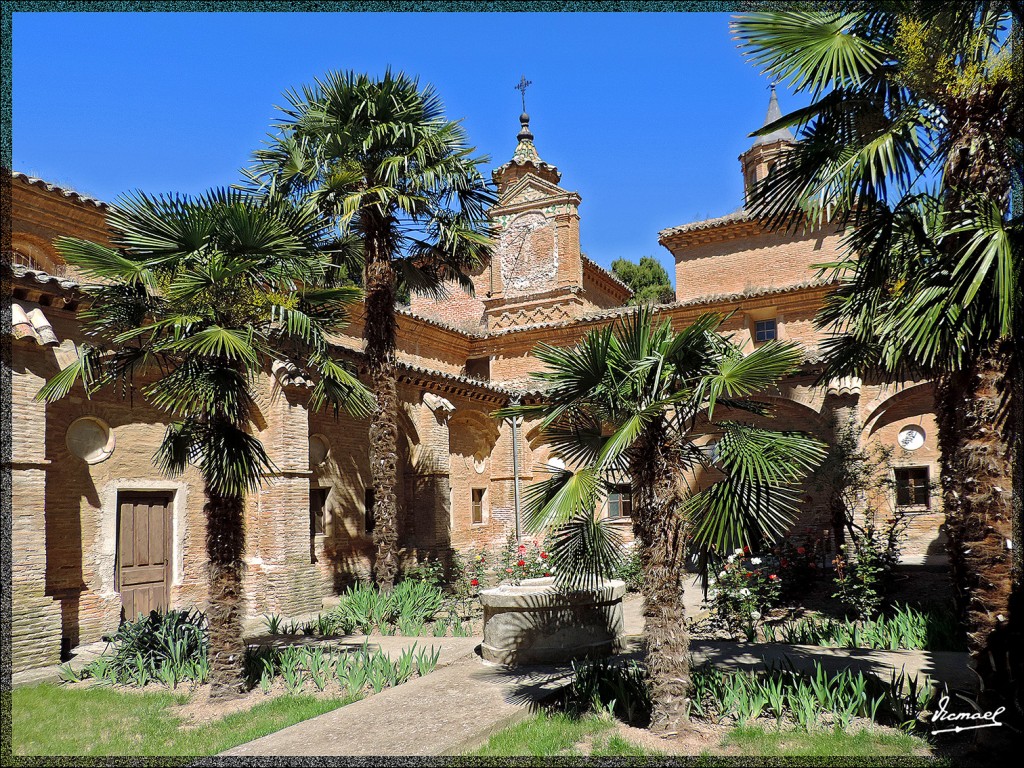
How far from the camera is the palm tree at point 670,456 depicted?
6367mm

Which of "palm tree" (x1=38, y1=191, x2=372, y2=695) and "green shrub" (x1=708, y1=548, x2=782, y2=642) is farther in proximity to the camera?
"green shrub" (x1=708, y1=548, x2=782, y2=642)

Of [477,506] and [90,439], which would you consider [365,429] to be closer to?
[477,506]

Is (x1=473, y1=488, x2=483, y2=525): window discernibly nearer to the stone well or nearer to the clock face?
the clock face

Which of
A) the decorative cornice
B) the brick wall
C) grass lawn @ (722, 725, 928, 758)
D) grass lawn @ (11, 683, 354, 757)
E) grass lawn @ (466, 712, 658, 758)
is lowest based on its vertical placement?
grass lawn @ (11, 683, 354, 757)

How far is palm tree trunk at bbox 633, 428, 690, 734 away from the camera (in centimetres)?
652

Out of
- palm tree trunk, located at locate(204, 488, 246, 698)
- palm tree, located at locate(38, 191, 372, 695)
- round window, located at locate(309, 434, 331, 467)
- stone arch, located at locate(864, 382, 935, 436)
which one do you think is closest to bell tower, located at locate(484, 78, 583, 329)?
stone arch, located at locate(864, 382, 935, 436)

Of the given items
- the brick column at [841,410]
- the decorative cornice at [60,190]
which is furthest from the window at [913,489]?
the decorative cornice at [60,190]

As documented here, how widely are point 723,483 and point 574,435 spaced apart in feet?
5.15

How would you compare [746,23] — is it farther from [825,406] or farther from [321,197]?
[825,406]

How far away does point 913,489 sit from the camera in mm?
19297

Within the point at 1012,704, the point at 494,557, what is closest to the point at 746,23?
the point at 1012,704

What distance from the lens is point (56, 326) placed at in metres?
10.4

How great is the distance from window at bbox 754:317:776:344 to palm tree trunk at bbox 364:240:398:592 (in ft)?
46.8

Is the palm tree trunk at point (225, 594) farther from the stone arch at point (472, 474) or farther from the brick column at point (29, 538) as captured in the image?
the stone arch at point (472, 474)
